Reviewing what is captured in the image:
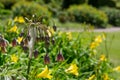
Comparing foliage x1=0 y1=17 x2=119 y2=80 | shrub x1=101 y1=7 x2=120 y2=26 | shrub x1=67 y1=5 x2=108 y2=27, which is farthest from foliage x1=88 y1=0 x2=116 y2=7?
foliage x1=0 y1=17 x2=119 y2=80

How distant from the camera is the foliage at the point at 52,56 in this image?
2949mm

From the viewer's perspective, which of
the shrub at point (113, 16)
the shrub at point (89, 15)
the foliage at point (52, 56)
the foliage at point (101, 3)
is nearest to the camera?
the foliage at point (52, 56)

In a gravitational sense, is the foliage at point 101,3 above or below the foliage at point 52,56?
below

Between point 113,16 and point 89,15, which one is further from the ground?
point 89,15

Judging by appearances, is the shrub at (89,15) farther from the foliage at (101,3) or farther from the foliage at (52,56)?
the foliage at (52,56)

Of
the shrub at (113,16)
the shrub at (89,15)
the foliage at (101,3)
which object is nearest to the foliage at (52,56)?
the shrub at (89,15)

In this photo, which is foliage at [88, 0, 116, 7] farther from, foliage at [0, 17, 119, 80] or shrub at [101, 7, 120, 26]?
foliage at [0, 17, 119, 80]

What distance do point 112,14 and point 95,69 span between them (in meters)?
24.6

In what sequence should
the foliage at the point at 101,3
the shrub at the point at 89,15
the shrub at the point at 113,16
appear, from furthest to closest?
the foliage at the point at 101,3, the shrub at the point at 113,16, the shrub at the point at 89,15

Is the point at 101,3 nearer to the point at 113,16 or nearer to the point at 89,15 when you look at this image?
the point at 113,16

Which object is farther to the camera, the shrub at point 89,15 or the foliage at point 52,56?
the shrub at point 89,15

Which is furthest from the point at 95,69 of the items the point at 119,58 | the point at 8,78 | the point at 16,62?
the point at 119,58

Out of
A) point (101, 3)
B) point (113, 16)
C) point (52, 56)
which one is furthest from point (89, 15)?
point (52, 56)

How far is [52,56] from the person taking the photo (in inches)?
168
